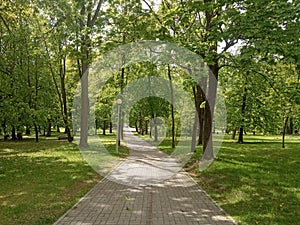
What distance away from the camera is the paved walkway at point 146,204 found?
6234 mm

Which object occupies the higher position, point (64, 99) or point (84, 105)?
point (64, 99)

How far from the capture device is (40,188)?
29.7 feet

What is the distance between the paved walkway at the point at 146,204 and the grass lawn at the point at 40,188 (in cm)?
42

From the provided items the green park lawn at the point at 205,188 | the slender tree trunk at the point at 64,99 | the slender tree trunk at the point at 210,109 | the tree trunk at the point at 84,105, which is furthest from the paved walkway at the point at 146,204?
the slender tree trunk at the point at 64,99

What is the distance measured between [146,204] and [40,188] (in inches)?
141

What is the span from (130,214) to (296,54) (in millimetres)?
5746

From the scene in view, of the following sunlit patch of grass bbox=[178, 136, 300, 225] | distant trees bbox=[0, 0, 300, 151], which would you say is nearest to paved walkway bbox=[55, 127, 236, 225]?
sunlit patch of grass bbox=[178, 136, 300, 225]

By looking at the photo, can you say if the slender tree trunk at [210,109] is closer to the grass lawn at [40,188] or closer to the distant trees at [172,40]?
the distant trees at [172,40]

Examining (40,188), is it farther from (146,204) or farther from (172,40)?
(172,40)

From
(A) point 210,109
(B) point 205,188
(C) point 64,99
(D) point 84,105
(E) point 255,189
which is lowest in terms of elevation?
(B) point 205,188

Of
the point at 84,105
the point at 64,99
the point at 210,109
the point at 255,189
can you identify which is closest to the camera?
the point at 255,189

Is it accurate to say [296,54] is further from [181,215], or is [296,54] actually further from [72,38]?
[72,38]

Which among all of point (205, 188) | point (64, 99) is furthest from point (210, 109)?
point (64, 99)

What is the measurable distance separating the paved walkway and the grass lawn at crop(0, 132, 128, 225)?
42 cm
